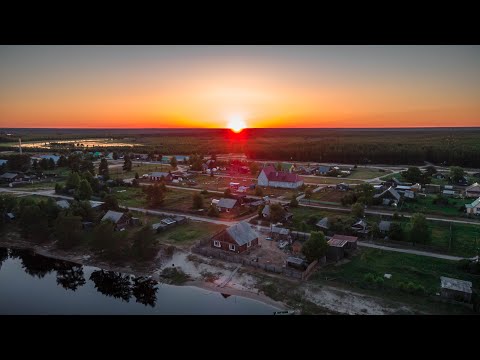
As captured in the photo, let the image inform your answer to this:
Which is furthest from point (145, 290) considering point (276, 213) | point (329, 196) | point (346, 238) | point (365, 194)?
point (329, 196)

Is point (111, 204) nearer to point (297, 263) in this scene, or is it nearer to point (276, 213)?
point (276, 213)

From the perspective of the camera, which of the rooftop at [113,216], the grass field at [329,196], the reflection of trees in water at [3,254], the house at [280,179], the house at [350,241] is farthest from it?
the house at [280,179]

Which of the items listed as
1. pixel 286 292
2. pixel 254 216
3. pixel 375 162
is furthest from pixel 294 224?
pixel 375 162

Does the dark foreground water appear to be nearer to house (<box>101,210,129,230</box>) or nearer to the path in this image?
the path

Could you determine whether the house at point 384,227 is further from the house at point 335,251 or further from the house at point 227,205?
the house at point 227,205

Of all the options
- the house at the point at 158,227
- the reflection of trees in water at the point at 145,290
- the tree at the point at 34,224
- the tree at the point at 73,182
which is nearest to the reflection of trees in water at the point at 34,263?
the tree at the point at 34,224

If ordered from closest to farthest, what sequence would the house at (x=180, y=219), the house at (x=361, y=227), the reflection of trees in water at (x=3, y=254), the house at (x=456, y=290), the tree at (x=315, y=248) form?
1. the house at (x=456, y=290)
2. the tree at (x=315, y=248)
3. the reflection of trees in water at (x=3, y=254)
4. the house at (x=361, y=227)
5. the house at (x=180, y=219)
